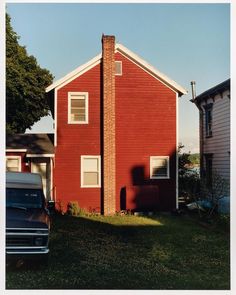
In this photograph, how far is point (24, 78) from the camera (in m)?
32.0

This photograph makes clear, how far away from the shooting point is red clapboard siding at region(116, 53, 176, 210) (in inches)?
767

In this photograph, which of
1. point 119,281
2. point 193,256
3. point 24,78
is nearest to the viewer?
point 119,281

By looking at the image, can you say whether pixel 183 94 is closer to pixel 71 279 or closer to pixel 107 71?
pixel 107 71

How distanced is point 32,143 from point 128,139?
483 centimetres

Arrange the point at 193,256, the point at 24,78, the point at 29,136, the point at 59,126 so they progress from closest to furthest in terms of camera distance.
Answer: the point at 193,256 < the point at 59,126 < the point at 29,136 < the point at 24,78

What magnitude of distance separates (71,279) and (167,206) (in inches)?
427

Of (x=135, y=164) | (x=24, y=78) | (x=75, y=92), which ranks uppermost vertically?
(x=24, y=78)

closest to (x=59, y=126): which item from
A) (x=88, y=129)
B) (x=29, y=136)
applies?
(x=88, y=129)

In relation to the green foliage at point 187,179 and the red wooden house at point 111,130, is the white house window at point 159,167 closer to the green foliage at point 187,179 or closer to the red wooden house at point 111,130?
the red wooden house at point 111,130

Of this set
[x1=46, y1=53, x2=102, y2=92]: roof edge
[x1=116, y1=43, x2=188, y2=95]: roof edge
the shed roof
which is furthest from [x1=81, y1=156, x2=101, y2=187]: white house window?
[x1=116, y1=43, x2=188, y2=95]: roof edge

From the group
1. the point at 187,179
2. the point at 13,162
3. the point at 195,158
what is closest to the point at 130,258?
the point at 13,162

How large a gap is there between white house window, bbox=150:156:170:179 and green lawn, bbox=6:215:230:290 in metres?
3.35

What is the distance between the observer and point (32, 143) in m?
19.8

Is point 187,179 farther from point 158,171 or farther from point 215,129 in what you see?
point 215,129
